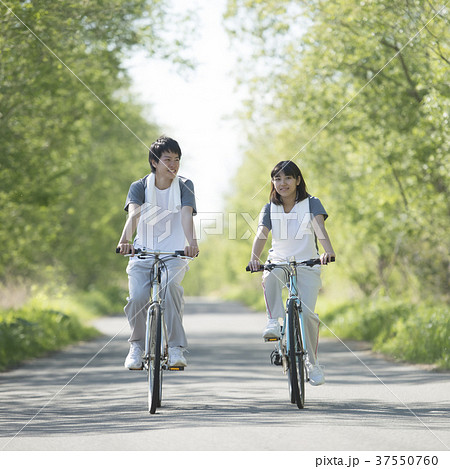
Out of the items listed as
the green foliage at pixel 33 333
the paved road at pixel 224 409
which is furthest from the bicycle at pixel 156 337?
the green foliage at pixel 33 333

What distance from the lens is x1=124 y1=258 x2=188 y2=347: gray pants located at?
8055 mm

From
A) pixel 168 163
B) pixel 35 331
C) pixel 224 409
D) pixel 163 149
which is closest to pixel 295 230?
pixel 168 163

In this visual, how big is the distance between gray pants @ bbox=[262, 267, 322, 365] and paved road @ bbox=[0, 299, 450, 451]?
0.71 meters

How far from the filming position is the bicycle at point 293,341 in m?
7.88

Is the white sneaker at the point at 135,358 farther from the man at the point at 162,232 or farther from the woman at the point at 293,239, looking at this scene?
the woman at the point at 293,239

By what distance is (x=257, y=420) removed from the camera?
714 cm

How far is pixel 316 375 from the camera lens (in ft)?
26.6

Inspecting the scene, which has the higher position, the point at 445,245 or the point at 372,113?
the point at 372,113

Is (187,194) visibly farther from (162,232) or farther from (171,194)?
(162,232)

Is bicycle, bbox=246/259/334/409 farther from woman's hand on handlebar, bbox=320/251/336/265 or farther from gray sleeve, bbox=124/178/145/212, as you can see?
gray sleeve, bbox=124/178/145/212

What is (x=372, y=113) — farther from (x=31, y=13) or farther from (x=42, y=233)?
(x=42, y=233)

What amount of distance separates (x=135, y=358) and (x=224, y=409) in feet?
3.09
